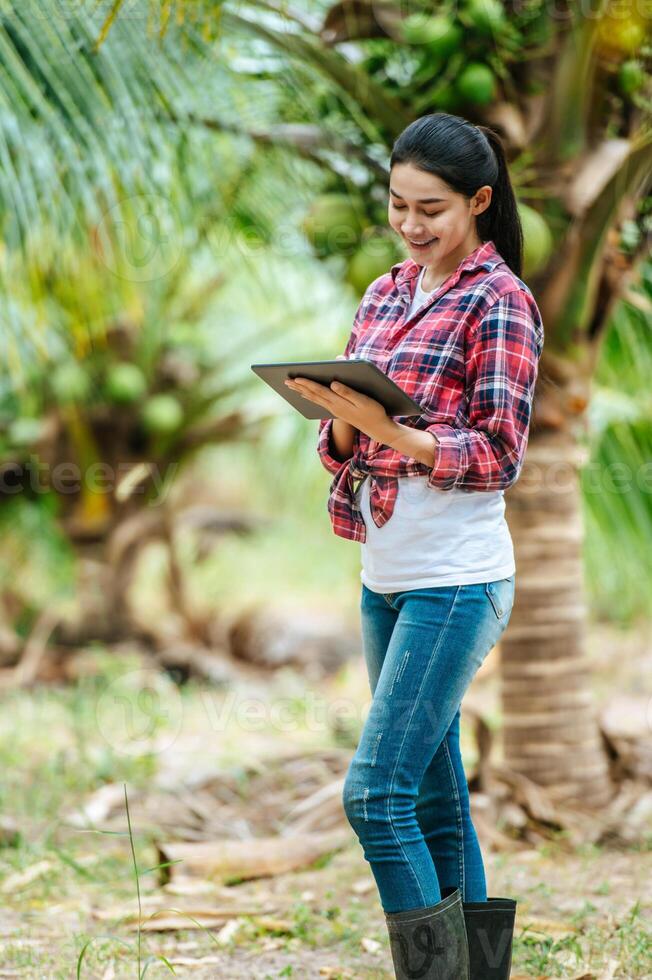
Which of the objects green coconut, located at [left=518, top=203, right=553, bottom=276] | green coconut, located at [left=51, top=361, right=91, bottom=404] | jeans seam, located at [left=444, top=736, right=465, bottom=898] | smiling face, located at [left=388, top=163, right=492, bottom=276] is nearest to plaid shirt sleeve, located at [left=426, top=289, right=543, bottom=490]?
smiling face, located at [left=388, top=163, right=492, bottom=276]

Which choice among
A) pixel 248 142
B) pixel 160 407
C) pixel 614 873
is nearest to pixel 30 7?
pixel 248 142

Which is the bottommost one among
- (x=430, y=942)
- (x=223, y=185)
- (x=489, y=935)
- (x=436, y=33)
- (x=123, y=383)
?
(x=489, y=935)

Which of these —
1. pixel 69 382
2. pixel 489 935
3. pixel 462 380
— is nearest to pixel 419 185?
pixel 462 380

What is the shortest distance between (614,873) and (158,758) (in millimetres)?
2201

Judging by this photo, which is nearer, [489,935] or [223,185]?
[489,935]

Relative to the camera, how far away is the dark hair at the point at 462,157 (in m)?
1.83

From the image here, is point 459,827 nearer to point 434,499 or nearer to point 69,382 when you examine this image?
point 434,499

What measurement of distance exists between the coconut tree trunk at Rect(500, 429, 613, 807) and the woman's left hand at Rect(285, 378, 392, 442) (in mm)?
1712

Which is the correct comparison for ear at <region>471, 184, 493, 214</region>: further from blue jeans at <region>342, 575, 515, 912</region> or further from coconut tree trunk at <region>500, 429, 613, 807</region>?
coconut tree trunk at <region>500, 429, 613, 807</region>

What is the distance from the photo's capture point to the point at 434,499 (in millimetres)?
1818

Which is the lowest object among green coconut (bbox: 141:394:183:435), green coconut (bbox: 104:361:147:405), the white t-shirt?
the white t-shirt

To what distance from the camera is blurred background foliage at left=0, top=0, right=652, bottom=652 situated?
2.92 meters

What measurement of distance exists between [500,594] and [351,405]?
433 mm

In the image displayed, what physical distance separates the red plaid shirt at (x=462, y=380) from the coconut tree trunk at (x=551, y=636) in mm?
1534
